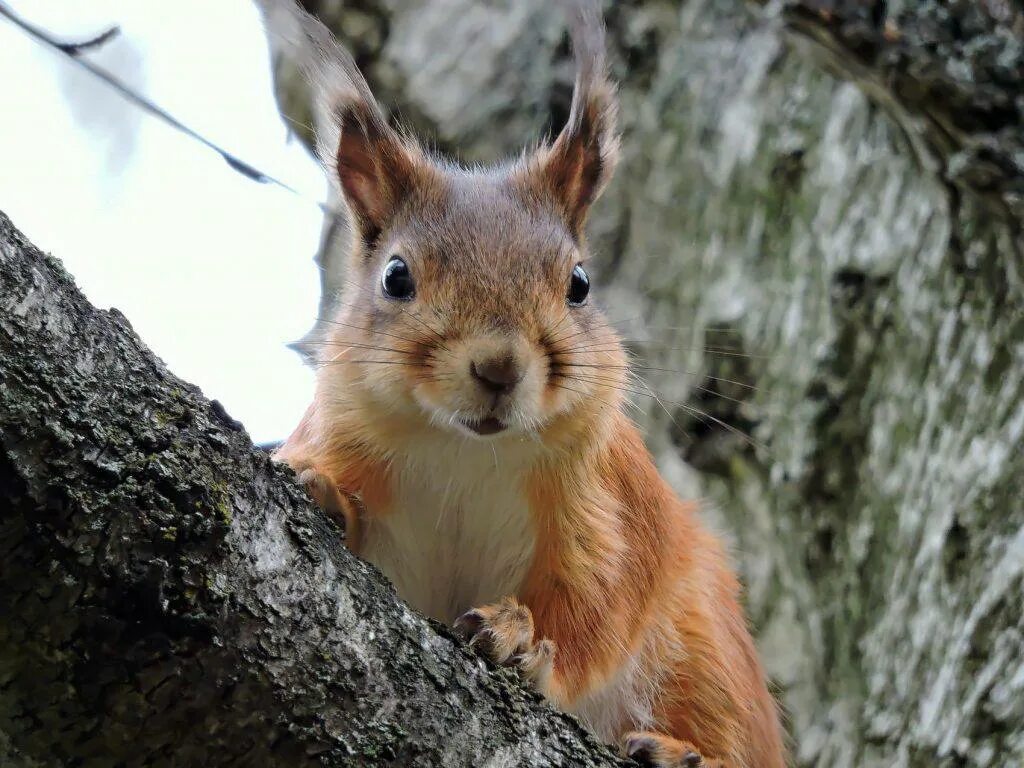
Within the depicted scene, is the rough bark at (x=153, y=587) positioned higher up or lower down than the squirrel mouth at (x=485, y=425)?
lower down

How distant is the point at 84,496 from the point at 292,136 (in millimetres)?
1890

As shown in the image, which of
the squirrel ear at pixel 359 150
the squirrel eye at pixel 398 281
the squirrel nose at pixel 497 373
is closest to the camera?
the squirrel nose at pixel 497 373

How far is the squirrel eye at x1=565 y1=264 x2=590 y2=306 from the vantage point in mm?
1875

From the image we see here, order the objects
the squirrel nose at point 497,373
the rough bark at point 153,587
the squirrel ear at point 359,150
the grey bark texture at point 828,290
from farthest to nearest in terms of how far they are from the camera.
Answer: the grey bark texture at point 828,290, the squirrel ear at point 359,150, the squirrel nose at point 497,373, the rough bark at point 153,587

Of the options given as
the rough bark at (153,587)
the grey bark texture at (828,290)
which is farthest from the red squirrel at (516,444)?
the grey bark texture at (828,290)

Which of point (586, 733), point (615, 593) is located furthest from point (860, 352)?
point (586, 733)

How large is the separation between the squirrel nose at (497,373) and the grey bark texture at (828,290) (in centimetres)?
109

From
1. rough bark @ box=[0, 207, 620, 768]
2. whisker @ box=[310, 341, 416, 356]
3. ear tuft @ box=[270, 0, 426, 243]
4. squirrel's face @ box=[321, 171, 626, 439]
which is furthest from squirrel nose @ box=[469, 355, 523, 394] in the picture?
ear tuft @ box=[270, 0, 426, 243]

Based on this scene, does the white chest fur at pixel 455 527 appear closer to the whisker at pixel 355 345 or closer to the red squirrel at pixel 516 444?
the red squirrel at pixel 516 444

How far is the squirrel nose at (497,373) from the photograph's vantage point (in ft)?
4.98

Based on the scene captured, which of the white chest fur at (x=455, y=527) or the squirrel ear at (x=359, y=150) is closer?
the white chest fur at (x=455, y=527)

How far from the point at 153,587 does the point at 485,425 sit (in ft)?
2.15

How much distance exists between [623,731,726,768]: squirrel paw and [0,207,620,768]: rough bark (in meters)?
0.63

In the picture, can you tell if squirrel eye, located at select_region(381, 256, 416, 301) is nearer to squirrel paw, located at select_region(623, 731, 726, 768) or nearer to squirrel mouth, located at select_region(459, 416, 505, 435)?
squirrel mouth, located at select_region(459, 416, 505, 435)
